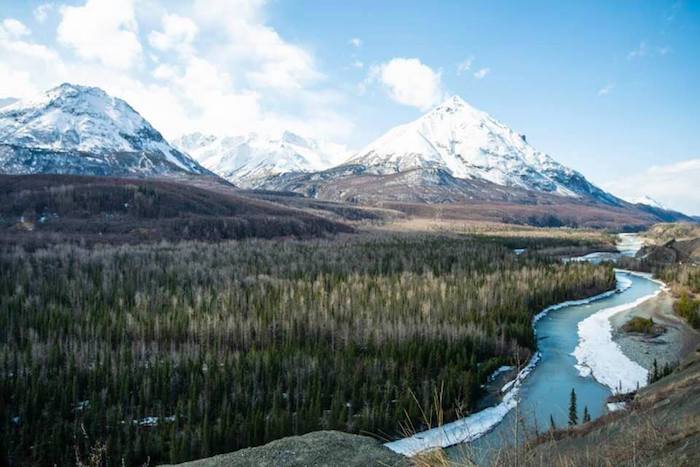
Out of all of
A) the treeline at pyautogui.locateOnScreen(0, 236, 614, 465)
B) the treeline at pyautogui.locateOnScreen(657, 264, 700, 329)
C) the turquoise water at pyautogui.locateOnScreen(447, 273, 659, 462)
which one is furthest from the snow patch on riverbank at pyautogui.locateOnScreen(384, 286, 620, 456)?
the treeline at pyautogui.locateOnScreen(657, 264, 700, 329)

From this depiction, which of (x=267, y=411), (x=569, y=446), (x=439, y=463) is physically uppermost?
(x=439, y=463)

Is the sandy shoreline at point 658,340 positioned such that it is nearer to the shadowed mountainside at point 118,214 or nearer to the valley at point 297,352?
the valley at point 297,352

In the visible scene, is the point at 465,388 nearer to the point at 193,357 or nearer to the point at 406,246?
the point at 193,357

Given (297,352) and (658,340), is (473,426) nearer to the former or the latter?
(297,352)

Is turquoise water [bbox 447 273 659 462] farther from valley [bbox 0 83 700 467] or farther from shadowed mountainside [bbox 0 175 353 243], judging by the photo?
shadowed mountainside [bbox 0 175 353 243]

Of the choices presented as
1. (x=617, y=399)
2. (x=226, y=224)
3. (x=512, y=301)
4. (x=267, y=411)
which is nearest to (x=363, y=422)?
(x=267, y=411)

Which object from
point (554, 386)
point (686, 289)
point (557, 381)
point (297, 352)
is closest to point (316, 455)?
point (297, 352)
